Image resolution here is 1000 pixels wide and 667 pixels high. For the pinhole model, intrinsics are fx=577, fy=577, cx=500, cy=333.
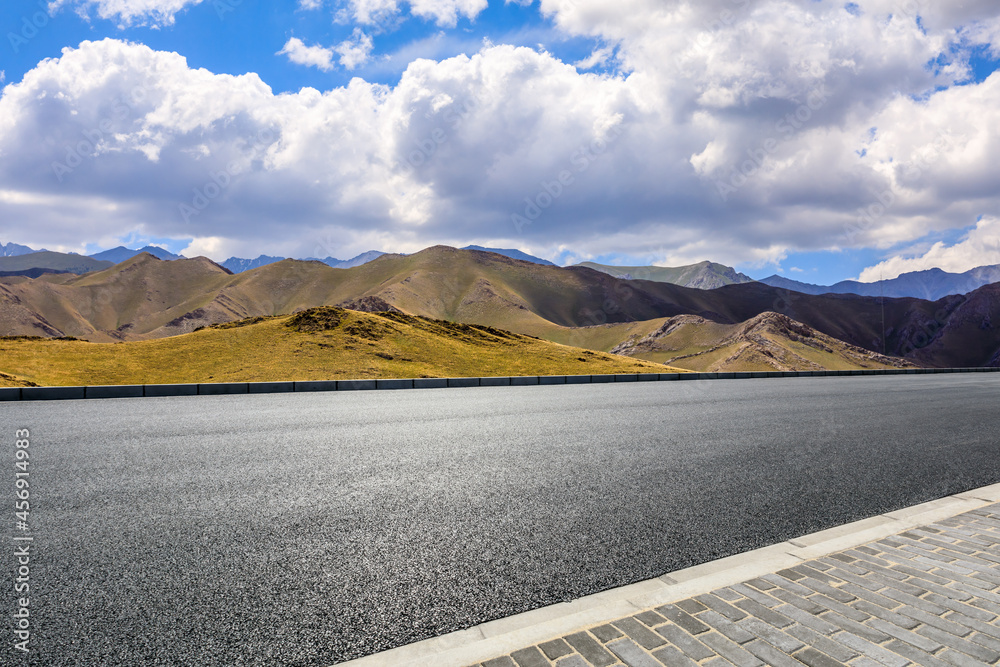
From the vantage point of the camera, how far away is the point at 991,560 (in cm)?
396

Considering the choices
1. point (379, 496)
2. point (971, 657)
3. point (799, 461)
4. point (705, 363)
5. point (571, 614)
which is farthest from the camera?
point (705, 363)

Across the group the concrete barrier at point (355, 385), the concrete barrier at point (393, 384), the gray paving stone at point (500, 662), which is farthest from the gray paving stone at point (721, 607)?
the concrete barrier at point (393, 384)

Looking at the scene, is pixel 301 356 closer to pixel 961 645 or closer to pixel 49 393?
pixel 49 393

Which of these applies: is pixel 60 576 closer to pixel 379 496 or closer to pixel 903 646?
pixel 379 496

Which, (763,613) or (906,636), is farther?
(763,613)

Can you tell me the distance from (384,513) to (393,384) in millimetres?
17627

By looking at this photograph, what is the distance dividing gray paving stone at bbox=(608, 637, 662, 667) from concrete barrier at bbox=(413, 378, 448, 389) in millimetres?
20037

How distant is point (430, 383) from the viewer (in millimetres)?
23266

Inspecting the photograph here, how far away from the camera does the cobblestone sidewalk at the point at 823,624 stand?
107 inches

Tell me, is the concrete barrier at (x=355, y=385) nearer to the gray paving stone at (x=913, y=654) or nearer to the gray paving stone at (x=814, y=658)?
the gray paving stone at (x=814, y=658)

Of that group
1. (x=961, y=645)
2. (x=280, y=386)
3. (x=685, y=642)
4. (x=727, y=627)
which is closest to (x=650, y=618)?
(x=685, y=642)

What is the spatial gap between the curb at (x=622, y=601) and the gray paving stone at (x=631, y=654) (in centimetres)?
23

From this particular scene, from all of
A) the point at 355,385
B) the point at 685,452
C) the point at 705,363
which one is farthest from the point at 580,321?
the point at 685,452

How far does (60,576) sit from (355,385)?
1845 centimetres
